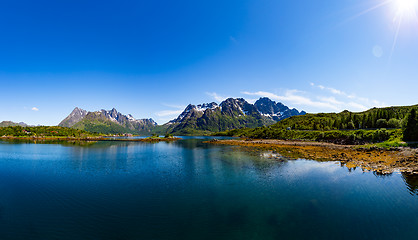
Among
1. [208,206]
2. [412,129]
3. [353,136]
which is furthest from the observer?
[353,136]

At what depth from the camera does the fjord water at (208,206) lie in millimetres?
15469

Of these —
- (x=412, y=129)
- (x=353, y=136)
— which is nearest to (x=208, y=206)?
(x=412, y=129)

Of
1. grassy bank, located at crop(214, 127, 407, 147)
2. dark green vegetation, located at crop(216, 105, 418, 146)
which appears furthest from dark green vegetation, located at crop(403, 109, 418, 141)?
grassy bank, located at crop(214, 127, 407, 147)

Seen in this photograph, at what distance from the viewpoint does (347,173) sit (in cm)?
3647

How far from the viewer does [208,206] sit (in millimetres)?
21016

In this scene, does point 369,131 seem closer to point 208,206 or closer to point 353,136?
point 353,136

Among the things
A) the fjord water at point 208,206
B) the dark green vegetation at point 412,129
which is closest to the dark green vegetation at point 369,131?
the dark green vegetation at point 412,129

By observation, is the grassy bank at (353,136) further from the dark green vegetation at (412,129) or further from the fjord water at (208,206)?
the fjord water at (208,206)

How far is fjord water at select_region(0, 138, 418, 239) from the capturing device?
50.8ft

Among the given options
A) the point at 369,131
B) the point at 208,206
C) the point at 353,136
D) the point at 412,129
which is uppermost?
the point at 412,129

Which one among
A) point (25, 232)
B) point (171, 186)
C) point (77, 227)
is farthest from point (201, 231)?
point (25, 232)

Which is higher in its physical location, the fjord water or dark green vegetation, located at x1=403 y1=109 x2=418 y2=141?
dark green vegetation, located at x1=403 y1=109 x2=418 y2=141

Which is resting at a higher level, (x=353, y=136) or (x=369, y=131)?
(x=369, y=131)

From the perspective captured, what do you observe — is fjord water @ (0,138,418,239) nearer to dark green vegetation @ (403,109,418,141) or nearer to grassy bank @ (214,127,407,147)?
dark green vegetation @ (403,109,418,141)
